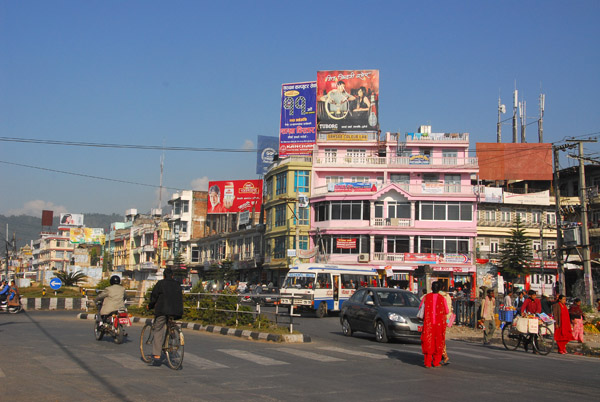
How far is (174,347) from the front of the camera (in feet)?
35.3

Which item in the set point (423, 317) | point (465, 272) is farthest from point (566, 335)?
point (465, 272)

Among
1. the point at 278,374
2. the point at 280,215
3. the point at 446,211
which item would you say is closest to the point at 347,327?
the point at 278,374

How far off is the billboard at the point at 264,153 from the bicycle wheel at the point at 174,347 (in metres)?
56.5

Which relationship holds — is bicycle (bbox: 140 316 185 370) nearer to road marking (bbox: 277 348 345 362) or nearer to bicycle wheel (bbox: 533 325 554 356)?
road marking (bbox: 277 348 345 362)

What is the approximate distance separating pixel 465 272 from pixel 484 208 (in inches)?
411

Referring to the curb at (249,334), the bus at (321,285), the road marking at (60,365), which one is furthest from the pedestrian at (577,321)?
the bus at (321,285)

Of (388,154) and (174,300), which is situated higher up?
(388,154)

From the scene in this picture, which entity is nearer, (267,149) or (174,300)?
(174,300)

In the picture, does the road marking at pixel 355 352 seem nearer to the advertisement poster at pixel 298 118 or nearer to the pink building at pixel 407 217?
the pink building at pixel 407 217

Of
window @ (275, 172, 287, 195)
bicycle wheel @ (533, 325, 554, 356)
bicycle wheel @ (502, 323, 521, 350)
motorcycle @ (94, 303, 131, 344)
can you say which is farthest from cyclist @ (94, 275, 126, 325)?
window @ (275, 172, 287, 195)

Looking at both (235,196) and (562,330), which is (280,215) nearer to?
(235,196)

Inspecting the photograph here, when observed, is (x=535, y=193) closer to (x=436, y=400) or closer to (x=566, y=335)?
(x=566, y=335)

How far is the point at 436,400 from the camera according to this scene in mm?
8289

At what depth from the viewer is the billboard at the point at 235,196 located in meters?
69.9
